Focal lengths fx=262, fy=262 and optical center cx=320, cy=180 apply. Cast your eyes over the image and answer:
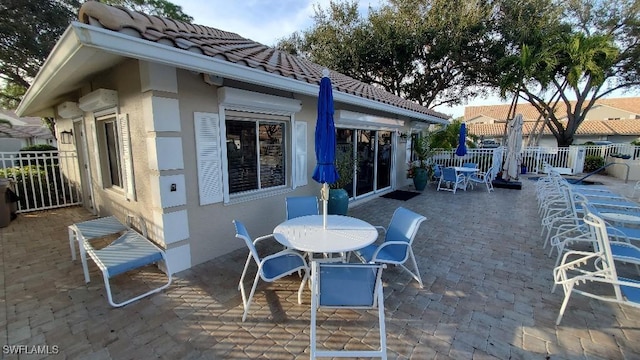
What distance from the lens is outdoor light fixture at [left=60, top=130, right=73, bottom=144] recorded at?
712cm

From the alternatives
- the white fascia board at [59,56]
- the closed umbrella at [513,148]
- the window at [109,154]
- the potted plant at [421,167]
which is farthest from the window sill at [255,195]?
the closed umbrella at [513,148]

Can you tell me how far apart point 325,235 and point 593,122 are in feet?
135

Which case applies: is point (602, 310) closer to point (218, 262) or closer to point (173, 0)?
point (218, 262)

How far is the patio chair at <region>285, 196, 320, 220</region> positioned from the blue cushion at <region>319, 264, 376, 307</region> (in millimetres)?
1949

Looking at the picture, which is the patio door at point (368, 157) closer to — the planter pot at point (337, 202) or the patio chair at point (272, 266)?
the planter pot at point (337, 202)

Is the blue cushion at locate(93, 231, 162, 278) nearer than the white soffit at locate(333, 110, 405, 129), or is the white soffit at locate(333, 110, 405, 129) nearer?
the blue cushion at locate(93, 231, 162, 278)

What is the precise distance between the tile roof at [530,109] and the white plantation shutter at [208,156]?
104 feet

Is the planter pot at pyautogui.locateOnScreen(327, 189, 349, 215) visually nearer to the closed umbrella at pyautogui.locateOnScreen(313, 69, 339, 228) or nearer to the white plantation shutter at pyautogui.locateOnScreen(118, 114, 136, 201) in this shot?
the closed umbrella at pyautogui.locateOnScreen(313, 69, 339, 228)

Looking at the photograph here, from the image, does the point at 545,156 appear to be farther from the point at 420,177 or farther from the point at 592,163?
the point at 420,177

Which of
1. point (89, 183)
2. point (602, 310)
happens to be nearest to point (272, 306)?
point (602, 310)

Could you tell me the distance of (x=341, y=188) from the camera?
20.4 ft

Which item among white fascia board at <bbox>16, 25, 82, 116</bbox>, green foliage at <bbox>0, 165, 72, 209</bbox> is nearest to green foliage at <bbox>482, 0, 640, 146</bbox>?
white fascia board at <bbox>16, 25, 82, 116</bbox>

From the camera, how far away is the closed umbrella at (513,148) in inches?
379

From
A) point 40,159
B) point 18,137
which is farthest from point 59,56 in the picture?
point 18,137
